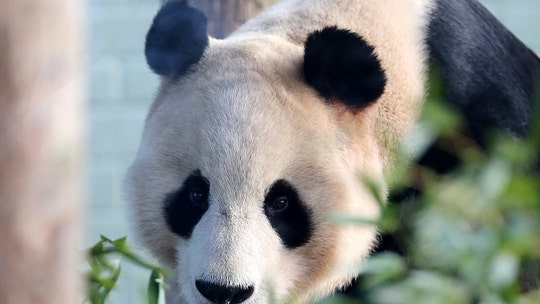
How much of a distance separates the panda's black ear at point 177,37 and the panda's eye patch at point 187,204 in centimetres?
33

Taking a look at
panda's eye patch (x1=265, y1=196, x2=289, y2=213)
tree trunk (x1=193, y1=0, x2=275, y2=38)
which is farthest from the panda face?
tree trunk (x1=193, y1=0, x2=275, y2=38)

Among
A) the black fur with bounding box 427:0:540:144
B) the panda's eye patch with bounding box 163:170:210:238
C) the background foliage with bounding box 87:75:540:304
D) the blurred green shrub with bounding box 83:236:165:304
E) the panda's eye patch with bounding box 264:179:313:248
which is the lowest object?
the blurred green shrub with bounding box 83:236:165:304

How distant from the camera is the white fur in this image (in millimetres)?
2250

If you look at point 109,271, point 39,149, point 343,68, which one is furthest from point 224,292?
point 39,149

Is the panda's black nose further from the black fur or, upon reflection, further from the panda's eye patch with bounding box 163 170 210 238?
the black fur

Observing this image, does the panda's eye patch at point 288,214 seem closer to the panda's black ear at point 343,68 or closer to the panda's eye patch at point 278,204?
the panda's eye patch at point 278,204

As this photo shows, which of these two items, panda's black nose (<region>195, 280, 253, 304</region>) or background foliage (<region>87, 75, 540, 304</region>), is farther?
panda's black nose (<region>195, 280, 253, 304</region>)

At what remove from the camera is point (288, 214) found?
2.37 m

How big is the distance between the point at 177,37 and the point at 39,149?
1.21 m

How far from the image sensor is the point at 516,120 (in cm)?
260

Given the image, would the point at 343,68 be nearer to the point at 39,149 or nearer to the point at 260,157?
the point at 260,157

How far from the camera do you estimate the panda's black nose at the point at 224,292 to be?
7.01 feet

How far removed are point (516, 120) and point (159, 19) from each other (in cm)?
96

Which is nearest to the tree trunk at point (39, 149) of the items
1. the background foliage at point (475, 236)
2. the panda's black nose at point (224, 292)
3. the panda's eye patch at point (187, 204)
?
the background foliage at point (475, 236)
